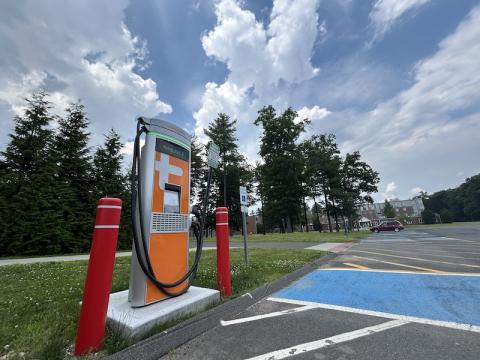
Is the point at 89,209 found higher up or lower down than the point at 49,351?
higher up

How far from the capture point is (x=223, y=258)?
4012mm

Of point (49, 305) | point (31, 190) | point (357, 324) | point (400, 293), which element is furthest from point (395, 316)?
point (31, 190)

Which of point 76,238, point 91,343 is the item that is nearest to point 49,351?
point 91,343

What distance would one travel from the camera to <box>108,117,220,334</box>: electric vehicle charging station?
2.97 m

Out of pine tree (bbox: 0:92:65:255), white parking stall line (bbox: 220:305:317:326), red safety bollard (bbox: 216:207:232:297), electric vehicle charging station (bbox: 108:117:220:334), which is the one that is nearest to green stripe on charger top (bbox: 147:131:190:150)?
electric vehicle charging station (bbox: 108:117:220:334)

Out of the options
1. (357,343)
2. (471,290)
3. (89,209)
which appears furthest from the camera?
(89,209)

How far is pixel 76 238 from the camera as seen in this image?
572 inches

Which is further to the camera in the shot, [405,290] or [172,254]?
[405,290]

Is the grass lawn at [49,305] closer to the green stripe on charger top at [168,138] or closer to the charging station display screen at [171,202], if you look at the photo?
the charging station display screen at [171,202]

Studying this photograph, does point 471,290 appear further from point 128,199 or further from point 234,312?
point 128,199

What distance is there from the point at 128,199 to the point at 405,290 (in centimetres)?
1718

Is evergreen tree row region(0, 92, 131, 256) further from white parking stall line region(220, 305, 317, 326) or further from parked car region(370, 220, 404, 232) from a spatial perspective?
parked car region(370, 220, 404, 232)

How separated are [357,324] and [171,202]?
2779 mm

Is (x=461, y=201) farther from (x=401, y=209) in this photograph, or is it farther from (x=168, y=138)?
(x=168, y=138)
